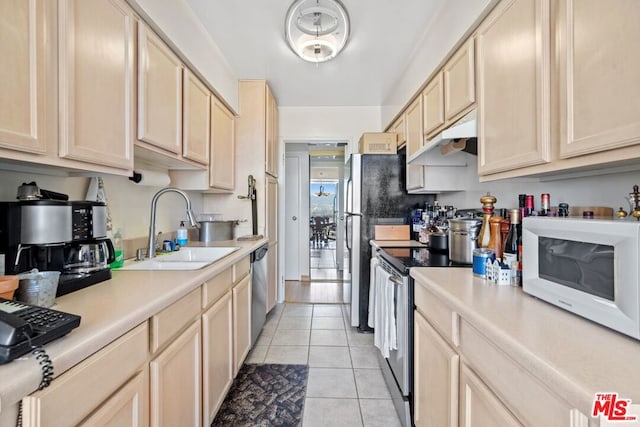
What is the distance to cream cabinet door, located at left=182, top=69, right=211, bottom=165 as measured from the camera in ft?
6.11

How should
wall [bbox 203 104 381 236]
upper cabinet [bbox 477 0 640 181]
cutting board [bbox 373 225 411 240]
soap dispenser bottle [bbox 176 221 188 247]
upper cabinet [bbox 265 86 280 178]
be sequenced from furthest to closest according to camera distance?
wall [bbox 203 104 381 236] < upper cabinet [bbox 265 86 280 178] < cutting board [bbox 373 225 411 240] < soap dispenser bottle [bbox 176 221 188 247] < upper cabinet [bbox 477 0 640 181]

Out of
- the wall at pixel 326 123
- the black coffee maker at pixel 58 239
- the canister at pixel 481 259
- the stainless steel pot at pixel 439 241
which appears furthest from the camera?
the wall at pixel 326 123

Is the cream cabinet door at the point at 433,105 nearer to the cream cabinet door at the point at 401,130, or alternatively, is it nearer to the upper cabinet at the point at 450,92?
the upper cabinet at the point at 450,92

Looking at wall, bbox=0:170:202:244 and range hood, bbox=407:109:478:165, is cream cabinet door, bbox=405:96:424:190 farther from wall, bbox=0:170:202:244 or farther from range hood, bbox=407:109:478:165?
wall, bbox=0:170:202:244

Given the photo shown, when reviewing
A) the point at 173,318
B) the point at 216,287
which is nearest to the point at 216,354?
the point at 216,287

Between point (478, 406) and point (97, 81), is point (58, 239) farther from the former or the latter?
point (478, 406)

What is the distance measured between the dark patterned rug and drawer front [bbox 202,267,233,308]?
2.29ft

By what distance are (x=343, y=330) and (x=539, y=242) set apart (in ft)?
7.25

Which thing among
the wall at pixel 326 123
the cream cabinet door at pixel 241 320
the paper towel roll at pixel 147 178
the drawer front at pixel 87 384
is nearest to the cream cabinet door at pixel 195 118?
the paper towel roll at pixel 147 178

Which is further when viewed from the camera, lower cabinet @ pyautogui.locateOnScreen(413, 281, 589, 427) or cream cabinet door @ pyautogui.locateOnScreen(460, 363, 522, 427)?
cream cabinet door @ pyautogui.locateOnScreen(460, 363, 522, 427)

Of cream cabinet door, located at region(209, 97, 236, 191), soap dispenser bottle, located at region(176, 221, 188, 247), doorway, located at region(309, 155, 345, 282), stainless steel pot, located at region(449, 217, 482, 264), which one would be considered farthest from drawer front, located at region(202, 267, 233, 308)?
doorway, located at region(309, 155, 345, 282)

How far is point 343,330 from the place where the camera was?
286 centimetres

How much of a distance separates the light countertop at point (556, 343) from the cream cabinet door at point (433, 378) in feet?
0.75

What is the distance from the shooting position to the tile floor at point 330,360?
5.54ft
